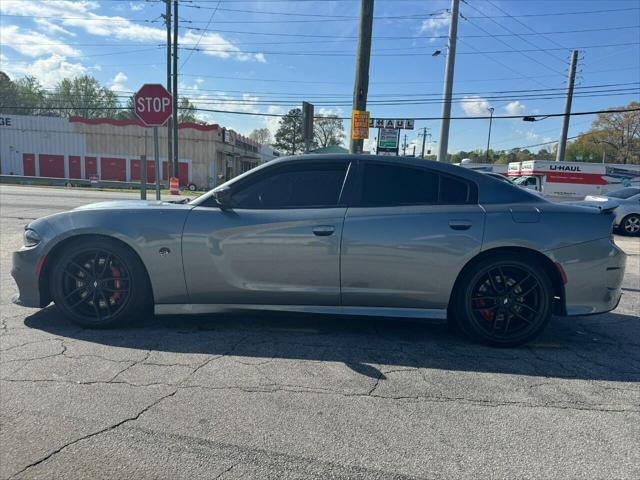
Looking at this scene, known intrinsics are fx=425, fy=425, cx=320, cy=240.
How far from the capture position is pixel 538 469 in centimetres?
213

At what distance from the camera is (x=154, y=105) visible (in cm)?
643

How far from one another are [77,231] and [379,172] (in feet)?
8.81

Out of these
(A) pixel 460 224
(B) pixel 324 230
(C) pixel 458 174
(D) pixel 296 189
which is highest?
(C) pixel 458 174

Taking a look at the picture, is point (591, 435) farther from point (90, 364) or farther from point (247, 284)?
point (90, 364)

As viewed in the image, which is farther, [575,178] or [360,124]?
[575,178]

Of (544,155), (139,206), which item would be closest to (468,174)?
(139,206)

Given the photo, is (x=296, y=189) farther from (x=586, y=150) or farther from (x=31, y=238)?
(x=586, y=150)

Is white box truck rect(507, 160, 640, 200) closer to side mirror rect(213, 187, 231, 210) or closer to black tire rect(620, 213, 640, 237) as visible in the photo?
black tire rect(620, 213, 640, 237)

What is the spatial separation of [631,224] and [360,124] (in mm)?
10542

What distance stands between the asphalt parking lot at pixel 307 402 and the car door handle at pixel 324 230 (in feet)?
3.09

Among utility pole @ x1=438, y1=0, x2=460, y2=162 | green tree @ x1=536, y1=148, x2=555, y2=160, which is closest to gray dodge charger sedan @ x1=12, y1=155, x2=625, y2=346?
utility pole @ x1=438, y1=0, x2=460, y2=162

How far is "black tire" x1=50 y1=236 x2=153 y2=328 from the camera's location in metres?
3.71

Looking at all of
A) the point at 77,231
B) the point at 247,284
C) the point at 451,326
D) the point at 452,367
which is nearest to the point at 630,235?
the point at 451,326

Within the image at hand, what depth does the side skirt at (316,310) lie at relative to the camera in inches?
143
